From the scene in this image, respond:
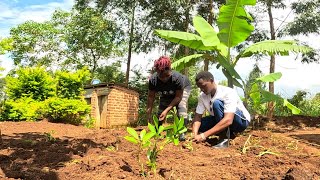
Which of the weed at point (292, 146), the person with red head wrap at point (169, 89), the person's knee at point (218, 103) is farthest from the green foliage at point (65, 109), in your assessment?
the weed at point (292, 146)

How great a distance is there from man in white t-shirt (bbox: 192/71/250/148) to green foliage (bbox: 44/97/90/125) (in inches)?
293

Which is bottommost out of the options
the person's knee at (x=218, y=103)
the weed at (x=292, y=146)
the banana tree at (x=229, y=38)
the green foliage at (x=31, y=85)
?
the weed at (x=292, y=146)

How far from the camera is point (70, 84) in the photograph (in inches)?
508

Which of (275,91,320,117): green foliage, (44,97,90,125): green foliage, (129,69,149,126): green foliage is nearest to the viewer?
(44,97,90,125): green foliage

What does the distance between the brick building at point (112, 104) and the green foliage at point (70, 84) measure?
268cm

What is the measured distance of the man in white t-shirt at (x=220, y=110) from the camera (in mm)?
4973

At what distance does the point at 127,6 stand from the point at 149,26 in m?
1.52

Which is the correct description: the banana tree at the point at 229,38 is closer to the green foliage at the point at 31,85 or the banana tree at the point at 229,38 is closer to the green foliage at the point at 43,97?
the green foliage at the point at 43,97

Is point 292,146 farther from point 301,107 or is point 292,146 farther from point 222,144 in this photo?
point 301,107

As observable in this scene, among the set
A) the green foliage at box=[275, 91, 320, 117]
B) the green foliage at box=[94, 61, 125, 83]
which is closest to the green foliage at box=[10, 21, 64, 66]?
the green foliage at box=[94, 61, 125, 83]

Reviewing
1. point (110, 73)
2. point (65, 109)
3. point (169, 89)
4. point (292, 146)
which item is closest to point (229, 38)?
point (169, 89)

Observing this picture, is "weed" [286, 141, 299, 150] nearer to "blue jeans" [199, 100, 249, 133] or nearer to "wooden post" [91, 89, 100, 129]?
"blue jeans" [199, 100, 249, 133]

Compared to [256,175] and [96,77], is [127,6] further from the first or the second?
[256,175]

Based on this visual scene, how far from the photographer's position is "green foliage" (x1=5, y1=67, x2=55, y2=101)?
12.5 m
